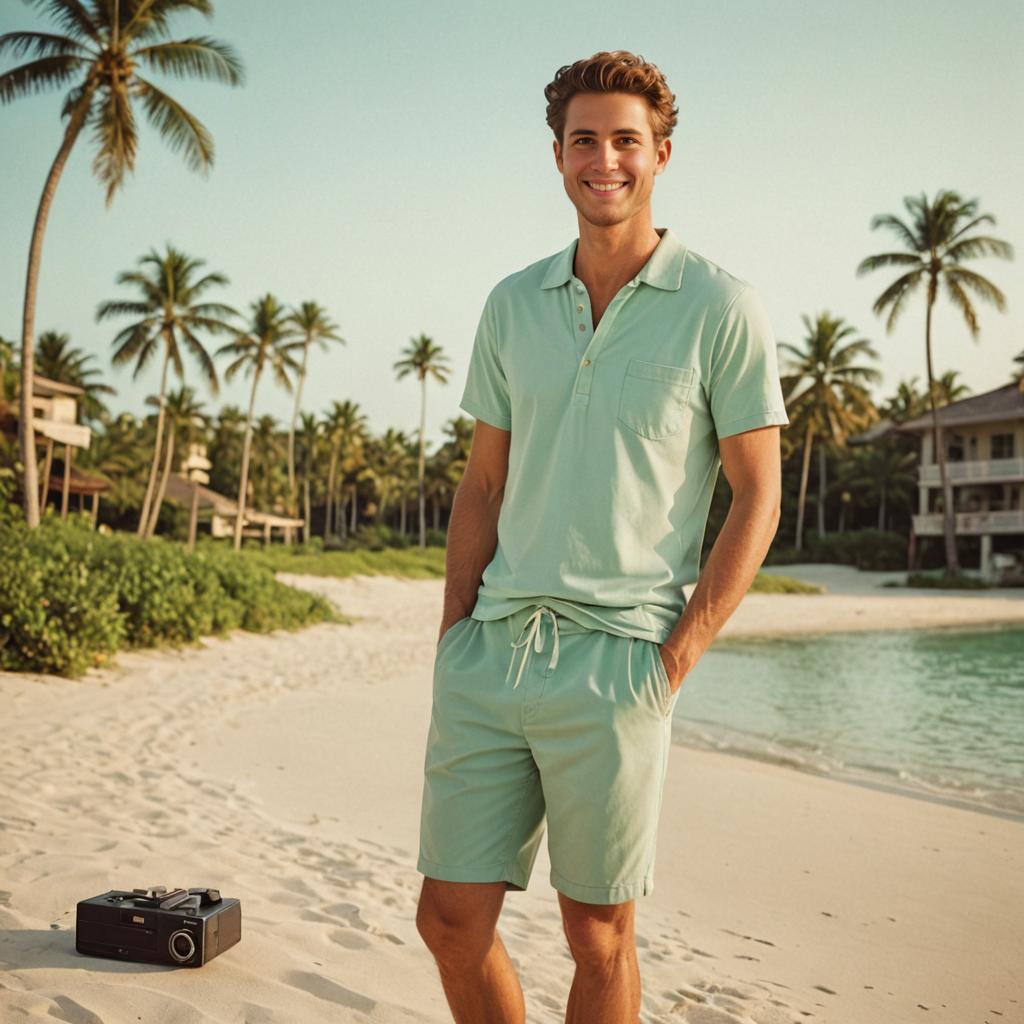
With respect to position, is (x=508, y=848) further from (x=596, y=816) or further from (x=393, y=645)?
(x=393, y=645)

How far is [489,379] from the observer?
214 centimetres

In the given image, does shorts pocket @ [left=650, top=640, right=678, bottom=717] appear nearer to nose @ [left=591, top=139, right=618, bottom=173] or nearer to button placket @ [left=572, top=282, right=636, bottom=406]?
button placket @ [left=572, top=282, right=636, bottom=406]

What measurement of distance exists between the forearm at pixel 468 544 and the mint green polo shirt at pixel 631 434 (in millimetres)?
112

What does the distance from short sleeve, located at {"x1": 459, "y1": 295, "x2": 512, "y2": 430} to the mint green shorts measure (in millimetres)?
474

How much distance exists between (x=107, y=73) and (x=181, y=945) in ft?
64.9

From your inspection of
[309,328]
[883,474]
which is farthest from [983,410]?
[309,328]

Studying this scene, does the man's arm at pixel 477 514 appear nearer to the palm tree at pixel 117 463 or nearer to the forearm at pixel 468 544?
the forearm at pixel 468 544

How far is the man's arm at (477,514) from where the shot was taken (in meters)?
2.08

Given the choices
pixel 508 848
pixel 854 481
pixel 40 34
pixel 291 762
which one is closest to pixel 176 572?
pixel 291 762

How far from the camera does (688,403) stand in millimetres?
1874

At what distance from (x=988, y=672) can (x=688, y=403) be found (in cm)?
1627

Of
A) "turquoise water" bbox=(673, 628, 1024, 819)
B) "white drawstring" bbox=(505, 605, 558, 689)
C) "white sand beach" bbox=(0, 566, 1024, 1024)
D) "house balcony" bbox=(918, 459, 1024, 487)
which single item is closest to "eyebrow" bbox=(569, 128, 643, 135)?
"white drawstring" bbox=(505, 605, 558, 689)

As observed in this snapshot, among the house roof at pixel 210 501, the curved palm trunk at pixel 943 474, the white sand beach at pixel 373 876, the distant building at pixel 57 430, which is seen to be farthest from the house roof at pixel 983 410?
the white sand beach at pixel 373 876

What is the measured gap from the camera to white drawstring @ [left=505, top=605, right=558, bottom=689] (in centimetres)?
179
